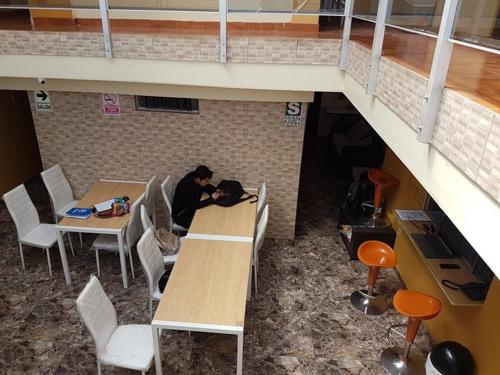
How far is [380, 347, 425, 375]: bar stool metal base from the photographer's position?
398 centimetres

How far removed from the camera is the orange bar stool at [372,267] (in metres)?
4.59

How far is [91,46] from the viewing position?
407 centimetres

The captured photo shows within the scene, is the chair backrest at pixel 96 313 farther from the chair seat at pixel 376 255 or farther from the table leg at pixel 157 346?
the chair seat at pixel 376 255

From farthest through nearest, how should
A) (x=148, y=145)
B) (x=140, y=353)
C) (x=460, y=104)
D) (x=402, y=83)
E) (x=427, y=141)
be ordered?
(x=148, y=145), (x=140, y=353), (x=402, y=83), (x=427, y=141), (x=460, y=104)

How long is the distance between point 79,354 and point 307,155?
6.49 metres

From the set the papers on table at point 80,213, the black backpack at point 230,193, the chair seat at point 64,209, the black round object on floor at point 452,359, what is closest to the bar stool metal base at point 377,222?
the black backpack at point 230,193

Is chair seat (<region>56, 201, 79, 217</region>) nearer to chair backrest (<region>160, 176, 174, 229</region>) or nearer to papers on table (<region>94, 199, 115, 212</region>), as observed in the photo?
papers on table (<region>94, 199, 115, 212</region>)

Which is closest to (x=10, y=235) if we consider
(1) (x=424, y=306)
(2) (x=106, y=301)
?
(2) (x=106, y=301)

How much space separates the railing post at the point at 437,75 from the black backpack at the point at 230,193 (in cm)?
345

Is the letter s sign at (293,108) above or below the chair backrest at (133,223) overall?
above

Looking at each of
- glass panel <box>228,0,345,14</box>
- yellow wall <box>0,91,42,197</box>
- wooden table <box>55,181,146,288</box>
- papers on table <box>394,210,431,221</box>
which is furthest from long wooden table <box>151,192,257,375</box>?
yellow wall <box>0,91,42,197</box>

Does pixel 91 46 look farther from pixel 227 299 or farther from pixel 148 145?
pixel 227 299

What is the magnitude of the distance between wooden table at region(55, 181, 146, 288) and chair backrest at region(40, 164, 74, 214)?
21.4 inches

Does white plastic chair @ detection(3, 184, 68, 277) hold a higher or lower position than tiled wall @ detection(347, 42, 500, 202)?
lower
